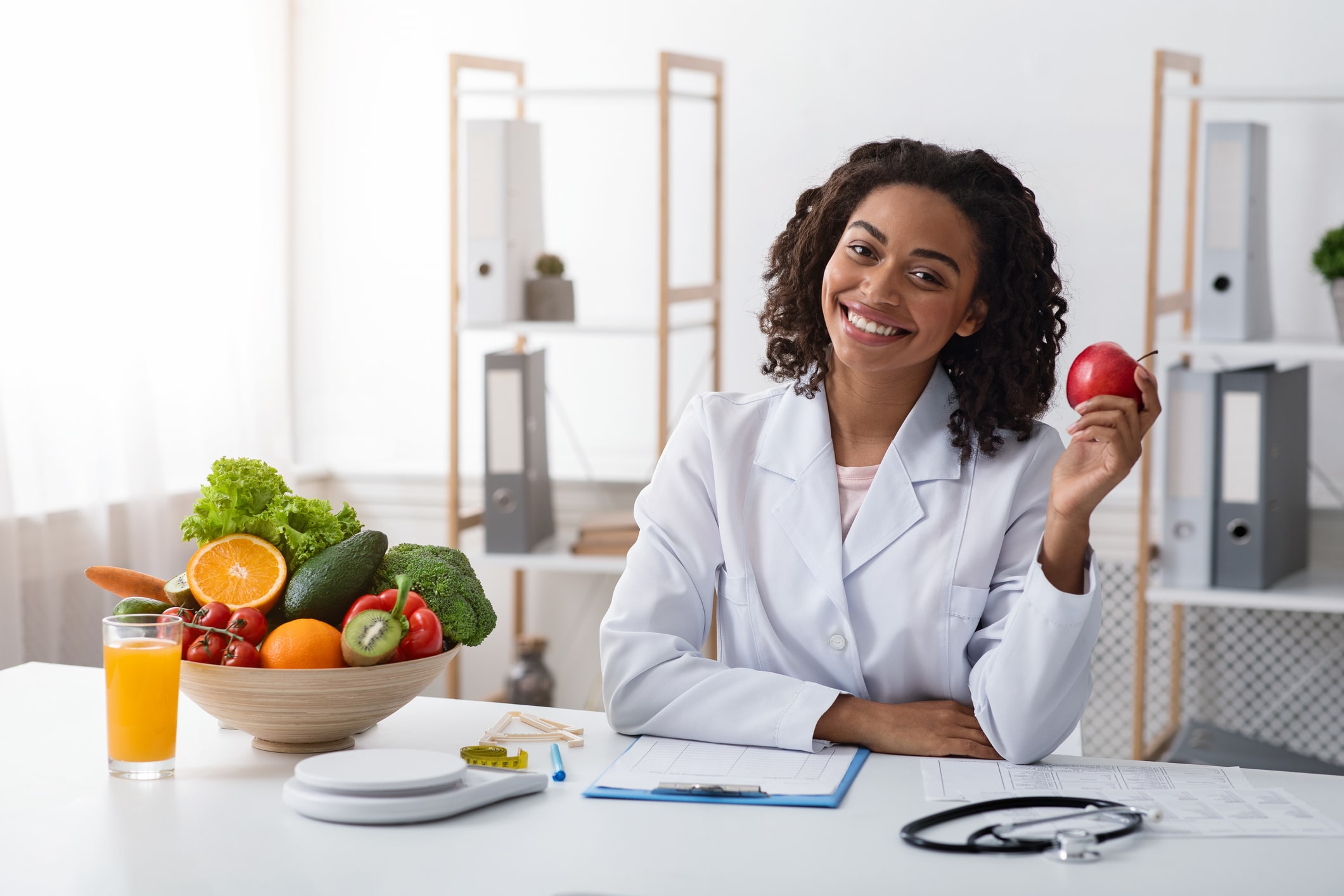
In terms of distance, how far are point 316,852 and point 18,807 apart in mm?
305

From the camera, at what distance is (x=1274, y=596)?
245 centimetres

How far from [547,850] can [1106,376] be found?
0.75 meters

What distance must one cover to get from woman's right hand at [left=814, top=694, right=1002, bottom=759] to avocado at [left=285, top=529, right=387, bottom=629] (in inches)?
19.5

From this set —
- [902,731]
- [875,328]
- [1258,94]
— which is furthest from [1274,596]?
[902,731]

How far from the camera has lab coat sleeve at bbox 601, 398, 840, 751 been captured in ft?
4.54

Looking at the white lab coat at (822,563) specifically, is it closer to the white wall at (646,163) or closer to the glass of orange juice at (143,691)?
the glass of orange juice at (143,691)

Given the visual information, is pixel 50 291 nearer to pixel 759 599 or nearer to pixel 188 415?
pixel 188 415

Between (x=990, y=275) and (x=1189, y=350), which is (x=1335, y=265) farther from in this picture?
(x=990, y=275)

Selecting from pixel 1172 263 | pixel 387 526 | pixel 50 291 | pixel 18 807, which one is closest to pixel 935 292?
pixel 18 807

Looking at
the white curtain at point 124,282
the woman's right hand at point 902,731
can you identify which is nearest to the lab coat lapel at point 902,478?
the woman's right hand at point 902,731

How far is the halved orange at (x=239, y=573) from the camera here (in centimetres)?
130

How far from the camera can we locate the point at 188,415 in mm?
2887

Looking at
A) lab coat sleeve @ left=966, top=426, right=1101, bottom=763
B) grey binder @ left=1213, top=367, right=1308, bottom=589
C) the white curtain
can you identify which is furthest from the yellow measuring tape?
grey binder @ left=1213, top=367, right=1308, bottom=589

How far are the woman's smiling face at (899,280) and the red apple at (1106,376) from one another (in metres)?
0.25
